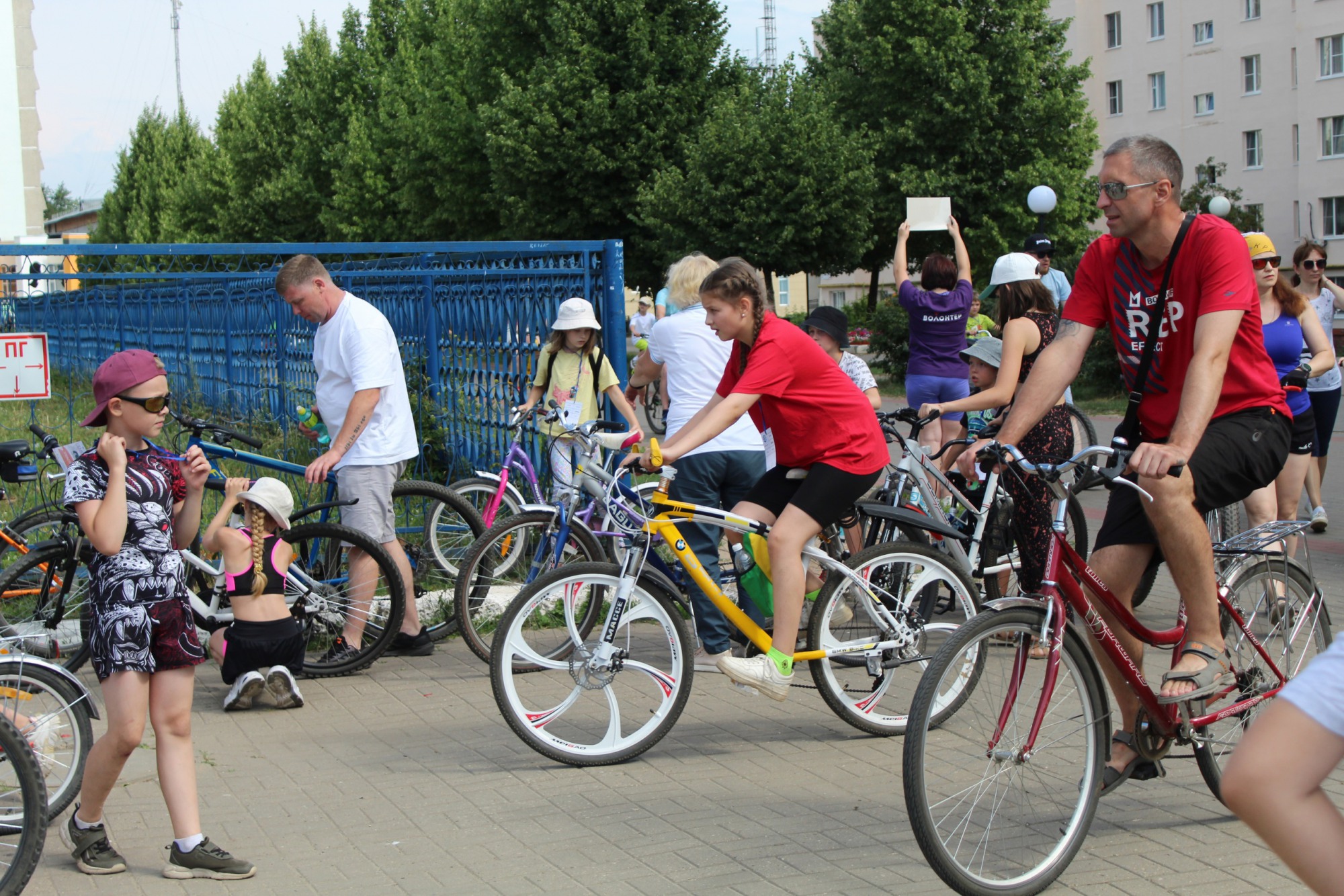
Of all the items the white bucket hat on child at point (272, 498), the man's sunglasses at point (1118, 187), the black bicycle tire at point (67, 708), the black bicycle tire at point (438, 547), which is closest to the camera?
the man's sunglasses at point (1118, 187)

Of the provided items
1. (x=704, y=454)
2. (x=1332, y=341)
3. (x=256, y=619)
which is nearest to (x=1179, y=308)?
(x=704, y=454)

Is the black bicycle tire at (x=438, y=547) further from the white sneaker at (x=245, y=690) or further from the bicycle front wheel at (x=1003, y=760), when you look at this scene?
the bicycle front wheel at (x=1003, y=760)

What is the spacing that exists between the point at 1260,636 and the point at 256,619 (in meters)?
4.03

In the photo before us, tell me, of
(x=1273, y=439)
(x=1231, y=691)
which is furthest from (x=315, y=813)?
(x=1273, y=439)

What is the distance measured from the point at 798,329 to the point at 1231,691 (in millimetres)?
2020

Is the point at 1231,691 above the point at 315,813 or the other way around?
above

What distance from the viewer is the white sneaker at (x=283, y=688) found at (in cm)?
600

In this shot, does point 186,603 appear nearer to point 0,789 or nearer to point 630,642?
point 0,789

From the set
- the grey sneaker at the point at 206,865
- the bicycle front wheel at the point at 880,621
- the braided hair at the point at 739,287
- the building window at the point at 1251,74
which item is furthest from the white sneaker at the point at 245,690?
the building window at the point at 1251,74

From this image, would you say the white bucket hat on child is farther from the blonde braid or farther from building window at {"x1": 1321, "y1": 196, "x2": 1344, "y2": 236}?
building window at {"x1": 1321, "y1": 196, "x2": 1344, "y2": 236}

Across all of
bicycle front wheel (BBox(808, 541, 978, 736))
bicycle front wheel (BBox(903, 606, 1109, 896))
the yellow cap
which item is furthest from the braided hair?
the yellow cap

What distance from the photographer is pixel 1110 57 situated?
185ft

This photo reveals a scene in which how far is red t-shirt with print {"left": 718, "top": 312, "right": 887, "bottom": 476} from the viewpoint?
5.15 metres

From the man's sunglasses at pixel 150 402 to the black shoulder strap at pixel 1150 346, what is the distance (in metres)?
2.85
